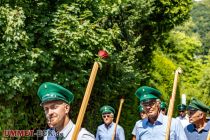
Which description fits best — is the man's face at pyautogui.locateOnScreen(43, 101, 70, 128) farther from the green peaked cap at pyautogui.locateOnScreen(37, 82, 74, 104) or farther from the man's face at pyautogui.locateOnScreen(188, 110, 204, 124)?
the man's face at pyautogui.locateOnScreen(188, 110, 204, 124)

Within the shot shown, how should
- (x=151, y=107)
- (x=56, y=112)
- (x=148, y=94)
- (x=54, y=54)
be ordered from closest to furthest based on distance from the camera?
(x=56, y=112)
(x=151, y=107)
(x=148, y=94)
(x=54, y=54)

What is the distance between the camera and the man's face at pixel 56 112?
372 centimetres

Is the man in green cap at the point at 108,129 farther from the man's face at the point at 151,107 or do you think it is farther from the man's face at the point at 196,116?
the man's face at the point at 151,107

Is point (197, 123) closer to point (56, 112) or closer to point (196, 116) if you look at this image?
point (196, 116)

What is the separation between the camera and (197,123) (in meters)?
8.09

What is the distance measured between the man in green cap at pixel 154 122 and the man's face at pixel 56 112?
284cm

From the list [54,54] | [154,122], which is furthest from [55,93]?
[54,54]

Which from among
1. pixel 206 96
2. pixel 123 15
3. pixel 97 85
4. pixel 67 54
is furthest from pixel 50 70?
pixel 206 96

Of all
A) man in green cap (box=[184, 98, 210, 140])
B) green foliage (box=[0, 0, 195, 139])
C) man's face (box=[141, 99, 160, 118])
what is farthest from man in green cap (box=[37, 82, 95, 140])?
green foliage (box=[0, 0, 195, 139])

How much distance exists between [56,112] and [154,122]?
3105 mm

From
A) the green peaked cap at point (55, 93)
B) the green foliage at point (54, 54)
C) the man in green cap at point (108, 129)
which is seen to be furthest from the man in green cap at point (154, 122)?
the green foliage at point (54, 54)

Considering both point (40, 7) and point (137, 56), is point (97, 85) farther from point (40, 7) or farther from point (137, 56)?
→ point (137, 56)

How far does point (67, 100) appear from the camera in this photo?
3.83 metres

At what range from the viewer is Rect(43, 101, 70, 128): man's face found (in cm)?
372
